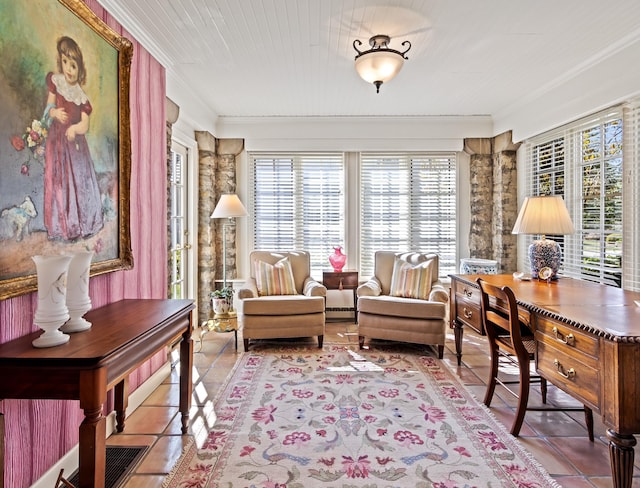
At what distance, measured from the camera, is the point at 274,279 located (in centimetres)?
431

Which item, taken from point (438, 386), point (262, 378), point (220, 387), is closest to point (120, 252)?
point (220, 387)

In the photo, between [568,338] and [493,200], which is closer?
[568,338]

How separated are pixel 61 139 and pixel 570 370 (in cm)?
274

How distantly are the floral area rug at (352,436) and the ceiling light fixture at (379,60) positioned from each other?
2.43 meters

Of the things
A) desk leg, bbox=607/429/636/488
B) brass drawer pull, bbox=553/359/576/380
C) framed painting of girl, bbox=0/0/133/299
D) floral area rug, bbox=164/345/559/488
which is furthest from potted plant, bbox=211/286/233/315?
desk leg, bbox=607/429/636/488

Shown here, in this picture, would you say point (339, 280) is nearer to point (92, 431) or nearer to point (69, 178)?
point (69, 178)

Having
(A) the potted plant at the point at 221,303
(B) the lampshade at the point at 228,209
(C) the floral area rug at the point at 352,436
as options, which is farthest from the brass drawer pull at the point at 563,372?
(B) the lampshade at the point at 228,209

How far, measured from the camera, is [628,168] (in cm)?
315

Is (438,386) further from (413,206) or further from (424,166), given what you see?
A: (424,166)

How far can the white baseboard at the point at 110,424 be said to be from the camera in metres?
1.87

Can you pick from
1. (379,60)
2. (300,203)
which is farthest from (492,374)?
(300,203)

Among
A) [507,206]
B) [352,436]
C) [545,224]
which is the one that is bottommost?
[352,436]

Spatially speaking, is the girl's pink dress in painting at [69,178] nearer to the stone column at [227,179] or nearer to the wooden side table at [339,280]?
the stone column at [227,179]

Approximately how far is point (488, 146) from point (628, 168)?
86.9 inches
